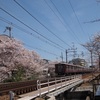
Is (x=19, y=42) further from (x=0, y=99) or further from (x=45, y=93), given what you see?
(x=0, y=99)

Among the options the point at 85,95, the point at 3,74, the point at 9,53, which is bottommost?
the point at 85,95

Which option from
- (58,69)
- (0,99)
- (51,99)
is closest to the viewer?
(0,99)

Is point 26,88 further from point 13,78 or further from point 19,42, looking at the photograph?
point 19,42

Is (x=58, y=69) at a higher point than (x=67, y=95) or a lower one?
higher

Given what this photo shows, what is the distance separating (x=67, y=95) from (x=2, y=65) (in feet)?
35.5

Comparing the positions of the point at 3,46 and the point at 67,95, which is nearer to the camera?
the point at 67,95

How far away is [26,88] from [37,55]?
43.7 m

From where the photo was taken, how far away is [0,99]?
16078 mm

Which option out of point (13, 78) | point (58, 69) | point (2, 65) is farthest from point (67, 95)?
point (58, 69)

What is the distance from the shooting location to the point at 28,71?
51.8m

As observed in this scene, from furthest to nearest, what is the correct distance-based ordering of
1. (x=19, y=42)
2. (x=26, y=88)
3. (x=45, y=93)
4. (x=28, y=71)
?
1. (x=28, y=71)
2. (x=19, y=42)
3. (x=26, y=88)
4. (x=45, y=93)

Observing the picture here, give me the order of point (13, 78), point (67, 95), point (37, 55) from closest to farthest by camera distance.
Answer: point (67, 95) → point (13, 78) → point (37, 55)

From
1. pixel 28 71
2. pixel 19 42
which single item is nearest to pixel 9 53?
pixel 19 42

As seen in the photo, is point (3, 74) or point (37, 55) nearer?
point (3, 74)
